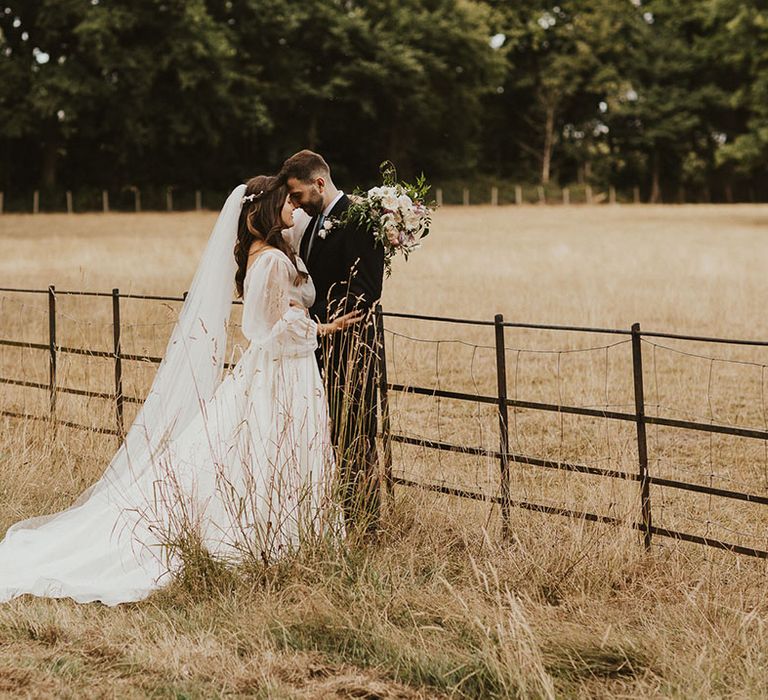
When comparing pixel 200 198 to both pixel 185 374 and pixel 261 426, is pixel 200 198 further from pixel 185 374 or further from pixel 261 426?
pixel 261 426

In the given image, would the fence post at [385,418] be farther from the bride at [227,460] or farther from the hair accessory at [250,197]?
the hair accessory at [250,197]

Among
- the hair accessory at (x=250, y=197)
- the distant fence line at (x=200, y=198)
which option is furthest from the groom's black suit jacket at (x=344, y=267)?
the distant fence line at (x=200, y=198)

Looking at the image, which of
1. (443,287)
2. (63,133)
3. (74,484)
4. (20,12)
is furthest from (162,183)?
(74,484)

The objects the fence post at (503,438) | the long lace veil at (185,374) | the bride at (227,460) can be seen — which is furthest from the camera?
the long lace veil at (185,374)

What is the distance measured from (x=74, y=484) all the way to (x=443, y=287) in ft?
48.4

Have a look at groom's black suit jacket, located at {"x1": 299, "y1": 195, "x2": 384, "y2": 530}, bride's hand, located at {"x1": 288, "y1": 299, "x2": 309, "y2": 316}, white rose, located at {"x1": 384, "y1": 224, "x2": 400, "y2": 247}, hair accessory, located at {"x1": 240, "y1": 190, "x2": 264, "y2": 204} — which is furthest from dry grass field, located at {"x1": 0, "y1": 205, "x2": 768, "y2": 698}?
hair accessory, located at {"x1": 240, "y1": 190, "x2": 264, "y2": 204}

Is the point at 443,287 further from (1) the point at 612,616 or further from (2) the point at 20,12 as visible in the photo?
(2) the point at 20,12

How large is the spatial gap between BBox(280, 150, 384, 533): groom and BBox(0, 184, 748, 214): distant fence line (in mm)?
38981

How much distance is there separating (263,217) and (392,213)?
0.68 m

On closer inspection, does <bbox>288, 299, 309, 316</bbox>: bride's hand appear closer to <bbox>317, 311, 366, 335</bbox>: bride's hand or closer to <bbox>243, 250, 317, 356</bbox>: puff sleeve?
<bbox>243, 250, 317, 356</bbox>: puff sleeve

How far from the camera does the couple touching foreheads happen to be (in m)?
5.58

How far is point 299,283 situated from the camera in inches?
234

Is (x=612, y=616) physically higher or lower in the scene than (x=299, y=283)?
lower

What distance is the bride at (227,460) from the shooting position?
18.1 feet
